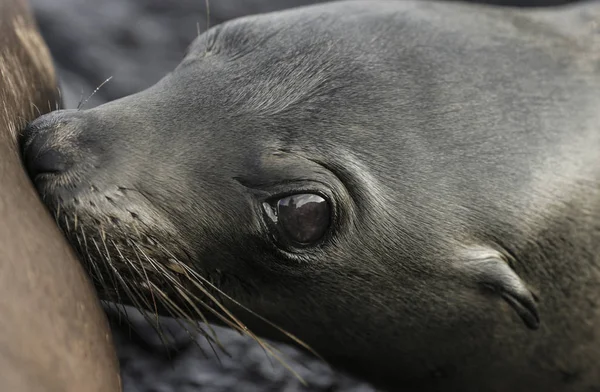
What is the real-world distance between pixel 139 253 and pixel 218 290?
0.30 meters

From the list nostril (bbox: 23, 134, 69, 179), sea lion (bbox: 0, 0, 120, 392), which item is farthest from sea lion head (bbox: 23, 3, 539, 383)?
sea lion (bbox: 0, 0, 120, 392)

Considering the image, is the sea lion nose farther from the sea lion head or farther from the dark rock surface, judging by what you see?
the dark rock surface

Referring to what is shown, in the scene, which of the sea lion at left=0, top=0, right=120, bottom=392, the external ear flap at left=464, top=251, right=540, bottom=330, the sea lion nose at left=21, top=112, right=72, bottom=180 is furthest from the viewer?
the external ear flap at left=464, top=251, right=540, bottom=330

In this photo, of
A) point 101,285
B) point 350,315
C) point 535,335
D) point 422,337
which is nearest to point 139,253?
point 101,285

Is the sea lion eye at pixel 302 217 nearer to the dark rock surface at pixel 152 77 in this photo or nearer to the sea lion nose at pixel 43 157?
the sea lion nose at pixel 43 157

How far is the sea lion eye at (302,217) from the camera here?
123 inches

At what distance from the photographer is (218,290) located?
3.24 meters

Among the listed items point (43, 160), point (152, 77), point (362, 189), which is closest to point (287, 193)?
point (362, 189)

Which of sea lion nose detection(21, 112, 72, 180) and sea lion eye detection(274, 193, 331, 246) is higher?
sea lion nose detection(21, 112, 72, 180)

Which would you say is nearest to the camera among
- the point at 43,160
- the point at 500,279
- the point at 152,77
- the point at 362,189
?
the point at 43,160

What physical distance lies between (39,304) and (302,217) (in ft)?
3.11

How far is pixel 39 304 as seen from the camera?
2.55 metres

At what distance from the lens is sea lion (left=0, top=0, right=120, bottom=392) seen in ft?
7.98

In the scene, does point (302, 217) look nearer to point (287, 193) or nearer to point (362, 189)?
point (287, 193)
